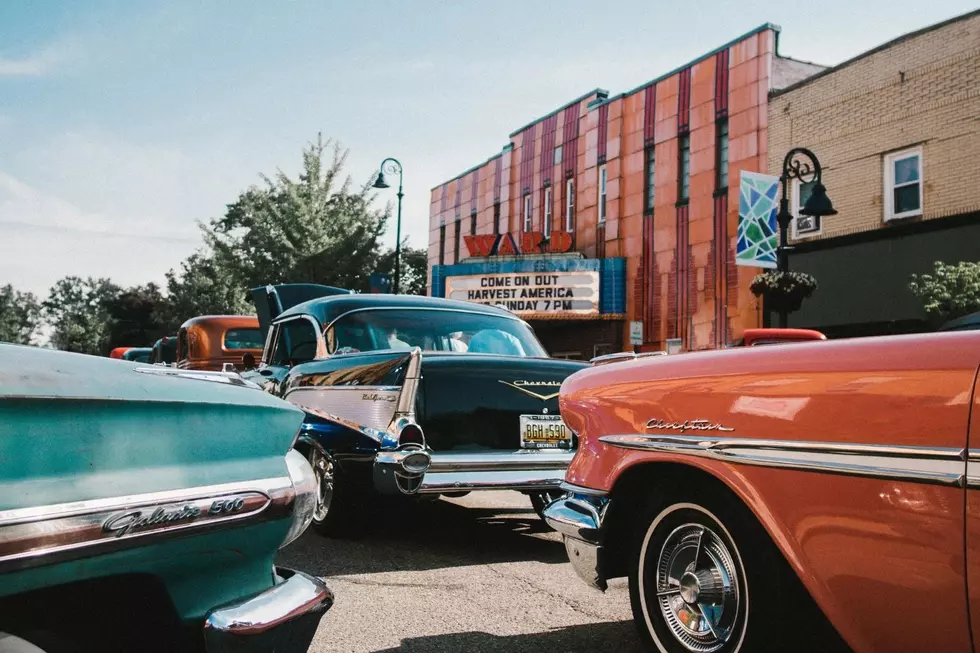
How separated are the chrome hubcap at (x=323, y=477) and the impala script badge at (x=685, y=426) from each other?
314 centimetres

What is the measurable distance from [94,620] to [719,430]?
78.7 inches

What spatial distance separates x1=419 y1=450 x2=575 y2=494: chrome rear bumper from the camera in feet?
18.3

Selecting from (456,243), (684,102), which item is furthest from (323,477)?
(456,243)

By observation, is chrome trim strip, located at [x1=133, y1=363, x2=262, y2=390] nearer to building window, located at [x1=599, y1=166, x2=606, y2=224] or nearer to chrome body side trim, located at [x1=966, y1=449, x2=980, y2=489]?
chrome body side trim, located at [x1=966, y1=449, x2=980, y2=489]

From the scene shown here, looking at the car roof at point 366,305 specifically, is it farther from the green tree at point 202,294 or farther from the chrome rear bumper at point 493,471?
the green tree at point 202,294

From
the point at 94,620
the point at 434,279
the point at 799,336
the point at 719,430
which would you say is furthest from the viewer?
the point at 434,279

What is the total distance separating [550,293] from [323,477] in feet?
69.7

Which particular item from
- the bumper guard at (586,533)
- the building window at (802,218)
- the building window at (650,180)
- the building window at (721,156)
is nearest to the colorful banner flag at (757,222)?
the building window at (802,218)

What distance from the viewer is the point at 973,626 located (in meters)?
2.27

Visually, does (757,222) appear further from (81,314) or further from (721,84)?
(81,314)

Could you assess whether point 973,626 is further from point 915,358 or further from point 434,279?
point 434,279

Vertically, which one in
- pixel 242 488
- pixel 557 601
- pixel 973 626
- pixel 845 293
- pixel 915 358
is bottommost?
pixel 557 601

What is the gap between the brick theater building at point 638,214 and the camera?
23359mm

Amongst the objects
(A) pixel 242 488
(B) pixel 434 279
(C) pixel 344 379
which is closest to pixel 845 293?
(B) pixel 434 279
